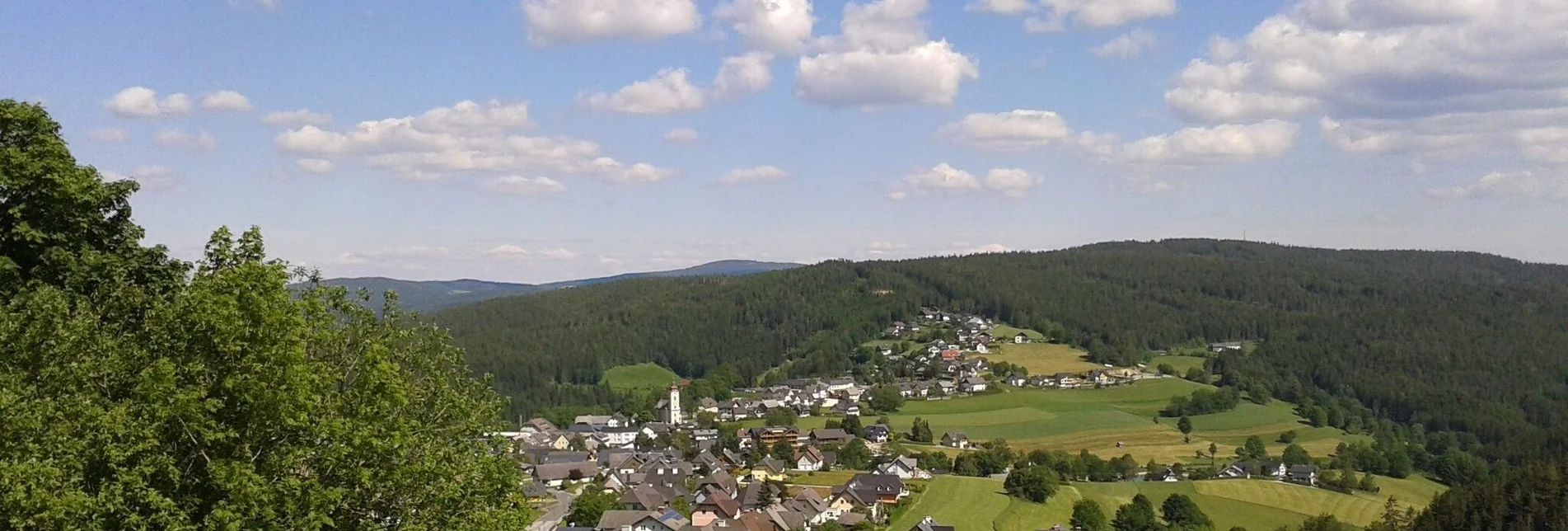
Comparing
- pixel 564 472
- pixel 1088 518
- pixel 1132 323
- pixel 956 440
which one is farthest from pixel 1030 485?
pixel 1132 323

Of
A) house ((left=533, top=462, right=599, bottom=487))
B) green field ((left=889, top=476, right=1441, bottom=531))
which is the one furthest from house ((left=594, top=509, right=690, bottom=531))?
house ((left=533, top=462, right=599, bottom=487))

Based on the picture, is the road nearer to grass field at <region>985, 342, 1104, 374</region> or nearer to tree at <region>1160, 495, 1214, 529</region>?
tree at <region>1160, 495, 1214, 529</region>

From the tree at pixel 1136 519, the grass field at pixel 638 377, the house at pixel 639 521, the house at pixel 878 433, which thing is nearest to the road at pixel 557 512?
the house at pixel 639 521

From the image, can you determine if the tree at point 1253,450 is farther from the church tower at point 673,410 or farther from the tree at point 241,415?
the tree at point 241,415

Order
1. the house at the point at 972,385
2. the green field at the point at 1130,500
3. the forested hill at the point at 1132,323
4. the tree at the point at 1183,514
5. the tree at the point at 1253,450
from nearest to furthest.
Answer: the tree at the point at 1183,514 → the green field at the point at 1130,500 → the tree at the point at 1253,450 → the forested hill at the point at 1132,323 → the house at the point at 972,385

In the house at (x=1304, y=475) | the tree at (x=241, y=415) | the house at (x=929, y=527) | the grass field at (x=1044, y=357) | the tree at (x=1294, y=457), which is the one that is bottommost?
the house at (x=1304, y=475)

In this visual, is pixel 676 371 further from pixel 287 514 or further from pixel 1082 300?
pixel 287 514
